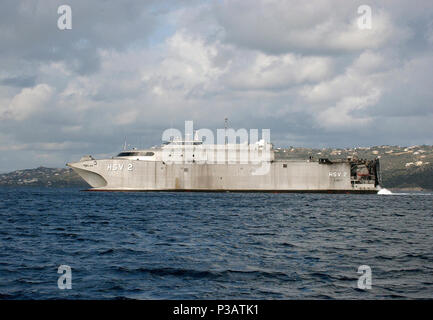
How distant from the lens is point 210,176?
251 feet

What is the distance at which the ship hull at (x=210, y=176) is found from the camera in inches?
2965

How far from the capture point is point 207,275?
12898 millimetres

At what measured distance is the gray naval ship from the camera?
75.4 meters

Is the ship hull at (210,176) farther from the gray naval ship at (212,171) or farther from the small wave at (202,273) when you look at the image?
the small wave at (202,273)

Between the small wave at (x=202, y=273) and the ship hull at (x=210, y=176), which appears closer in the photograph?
the small wave at (x=202, y=273)

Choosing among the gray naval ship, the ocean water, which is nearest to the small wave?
the ocean water

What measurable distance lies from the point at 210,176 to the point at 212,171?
978 millimetres

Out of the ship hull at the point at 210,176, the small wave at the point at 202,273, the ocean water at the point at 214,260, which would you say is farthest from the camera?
the ship hull at the point at 210,176

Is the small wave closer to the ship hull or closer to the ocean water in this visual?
the ocean water

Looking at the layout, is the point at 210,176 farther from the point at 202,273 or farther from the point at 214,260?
the point at 202,273

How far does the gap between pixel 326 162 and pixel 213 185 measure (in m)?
21.9

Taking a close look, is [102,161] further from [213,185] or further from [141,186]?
[213,185]

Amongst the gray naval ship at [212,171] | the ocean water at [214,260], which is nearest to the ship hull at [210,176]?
the gray naval ship at [212,171]
